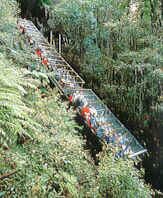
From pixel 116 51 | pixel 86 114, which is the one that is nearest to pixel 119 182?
pixel 86 114

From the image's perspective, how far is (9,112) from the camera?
7.39 ft

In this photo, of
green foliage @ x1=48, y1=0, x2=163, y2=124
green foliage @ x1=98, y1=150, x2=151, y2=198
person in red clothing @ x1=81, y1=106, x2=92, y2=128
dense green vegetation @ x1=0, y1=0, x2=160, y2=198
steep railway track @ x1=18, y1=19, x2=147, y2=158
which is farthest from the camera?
green foliage @ x1=48, y1=0, x2=163, y2=124

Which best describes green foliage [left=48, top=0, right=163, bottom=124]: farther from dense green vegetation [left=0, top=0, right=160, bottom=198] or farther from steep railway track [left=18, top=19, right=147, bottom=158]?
dense green vegetation [left=0, top=0, right=160, bottom=198]

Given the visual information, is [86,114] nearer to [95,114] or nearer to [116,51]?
[95,114]

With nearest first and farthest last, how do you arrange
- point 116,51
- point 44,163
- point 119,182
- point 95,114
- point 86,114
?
point 44,163 < point 119,182 < point 86,114 < point 95,114 < point 116,51

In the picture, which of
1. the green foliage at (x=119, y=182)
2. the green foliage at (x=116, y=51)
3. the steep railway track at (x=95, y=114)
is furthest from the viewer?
the green foliage at (x=116, y=51)

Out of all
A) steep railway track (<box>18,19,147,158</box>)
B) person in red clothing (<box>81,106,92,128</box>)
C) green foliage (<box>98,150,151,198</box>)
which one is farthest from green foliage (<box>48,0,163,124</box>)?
green foliage (<box>98,150,151,198</box>)

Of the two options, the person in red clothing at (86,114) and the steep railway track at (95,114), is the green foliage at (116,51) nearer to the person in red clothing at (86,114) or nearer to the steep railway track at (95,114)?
the steep railway track at (95,114)

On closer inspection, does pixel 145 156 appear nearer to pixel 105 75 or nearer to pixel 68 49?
pixel 105 75

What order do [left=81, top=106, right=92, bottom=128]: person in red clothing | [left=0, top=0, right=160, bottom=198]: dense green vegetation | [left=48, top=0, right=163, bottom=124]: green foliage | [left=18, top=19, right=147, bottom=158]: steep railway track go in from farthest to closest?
[left=48, top=0, right=163, bottom=124]: green foliage, [left=81, top=106, right=92, bottom=128]: person in red clothing, [left=18, top=19, right=147, bottom=158]: steep railway track, [left=0, top=0, right=160, bottom=198]: dense green vegetation

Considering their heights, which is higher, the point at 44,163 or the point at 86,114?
the point at 44,163

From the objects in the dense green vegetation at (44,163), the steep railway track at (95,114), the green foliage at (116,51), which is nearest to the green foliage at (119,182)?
the dense green vegetation at (44,163)

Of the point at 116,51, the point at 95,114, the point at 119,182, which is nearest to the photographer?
the point at 119,182

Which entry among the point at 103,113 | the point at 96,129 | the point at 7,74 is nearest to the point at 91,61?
the point at 103,113
